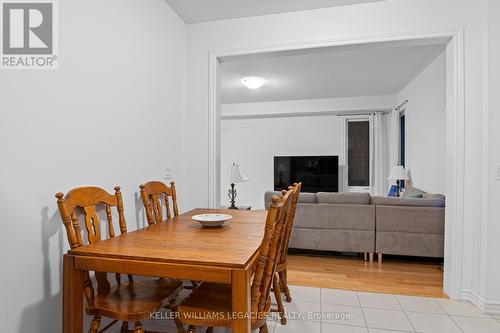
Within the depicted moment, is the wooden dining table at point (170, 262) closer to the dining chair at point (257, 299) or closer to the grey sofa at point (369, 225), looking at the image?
the dining chair at point (257, 299)

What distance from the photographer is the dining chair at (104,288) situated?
136cm

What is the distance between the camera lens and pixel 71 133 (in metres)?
1.64

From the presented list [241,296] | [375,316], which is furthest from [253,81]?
[241,296]

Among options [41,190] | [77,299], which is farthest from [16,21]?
[77,299]

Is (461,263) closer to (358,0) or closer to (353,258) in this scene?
(353,258)

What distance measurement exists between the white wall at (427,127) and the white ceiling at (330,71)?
0.65 feet

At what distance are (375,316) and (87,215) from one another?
2.14 meters

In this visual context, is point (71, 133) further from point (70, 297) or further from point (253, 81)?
point (253, 81)

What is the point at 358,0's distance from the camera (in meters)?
2.60

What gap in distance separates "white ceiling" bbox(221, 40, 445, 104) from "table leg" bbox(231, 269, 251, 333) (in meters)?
2.36

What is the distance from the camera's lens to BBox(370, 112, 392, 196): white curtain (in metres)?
6.34

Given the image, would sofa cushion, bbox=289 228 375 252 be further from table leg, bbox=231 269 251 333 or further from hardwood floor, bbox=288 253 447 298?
table leg, bbox=231 269 251 333

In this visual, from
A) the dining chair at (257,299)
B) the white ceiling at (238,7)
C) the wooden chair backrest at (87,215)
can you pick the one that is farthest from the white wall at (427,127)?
the wooden chair backrest at (87,215)

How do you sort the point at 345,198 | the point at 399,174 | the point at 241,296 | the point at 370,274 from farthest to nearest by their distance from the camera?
the point at 399,174 < the point at 345,198 < the point at 370,274 < the point at 241,296
